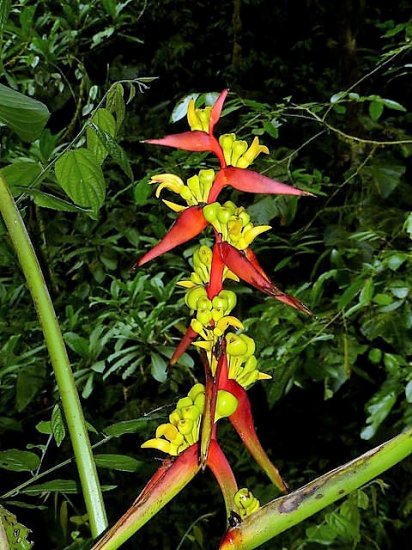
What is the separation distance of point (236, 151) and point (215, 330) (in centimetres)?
8

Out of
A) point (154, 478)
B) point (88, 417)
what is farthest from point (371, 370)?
point (154, 478)

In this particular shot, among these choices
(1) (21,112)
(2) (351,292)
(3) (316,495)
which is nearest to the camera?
(3) (316,495)

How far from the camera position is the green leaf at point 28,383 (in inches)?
43.1

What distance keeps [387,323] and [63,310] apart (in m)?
0.71

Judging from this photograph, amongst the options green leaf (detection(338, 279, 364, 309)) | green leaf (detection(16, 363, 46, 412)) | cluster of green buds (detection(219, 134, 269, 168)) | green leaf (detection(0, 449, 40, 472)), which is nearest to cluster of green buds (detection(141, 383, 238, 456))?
cluster of green buds (detection(219, 134, 269, 168))

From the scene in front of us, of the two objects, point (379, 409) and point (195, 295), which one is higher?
point (195, 295)

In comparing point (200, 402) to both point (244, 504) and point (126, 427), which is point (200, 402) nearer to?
point (244, 504)

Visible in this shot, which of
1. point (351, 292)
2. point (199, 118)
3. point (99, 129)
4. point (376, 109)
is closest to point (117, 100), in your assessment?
point (99, 129)

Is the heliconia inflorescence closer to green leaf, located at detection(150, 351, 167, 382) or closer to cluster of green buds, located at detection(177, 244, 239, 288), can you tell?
cluster of green buds, located at detection(177, 244, 239, 288)

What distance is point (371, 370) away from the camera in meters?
1.59

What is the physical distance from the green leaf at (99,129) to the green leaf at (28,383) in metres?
0.73

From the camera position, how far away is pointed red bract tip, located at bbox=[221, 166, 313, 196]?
289 mm

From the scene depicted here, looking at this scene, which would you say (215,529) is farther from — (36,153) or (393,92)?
(393,92)

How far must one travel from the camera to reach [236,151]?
0.31m
